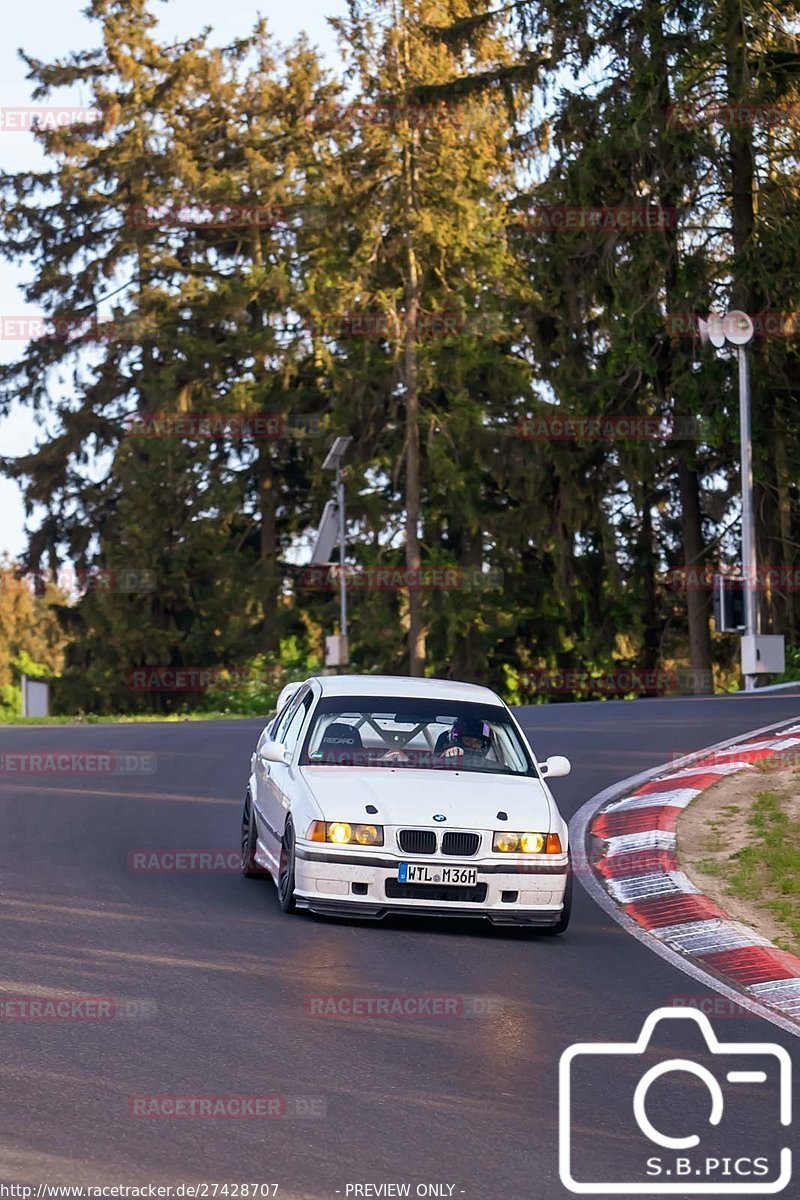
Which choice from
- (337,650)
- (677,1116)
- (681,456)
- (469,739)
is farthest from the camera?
(681,456)

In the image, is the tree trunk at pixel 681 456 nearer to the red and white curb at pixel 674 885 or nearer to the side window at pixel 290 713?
the red and white curb at pixel 674 885

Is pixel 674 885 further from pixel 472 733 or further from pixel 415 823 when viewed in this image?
pixel 415 823

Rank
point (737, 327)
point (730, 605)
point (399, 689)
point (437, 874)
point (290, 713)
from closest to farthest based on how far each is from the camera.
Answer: point (437, 874) < point (399, 689) < point (290, 713) < point (730, 605) < point (737, 327)

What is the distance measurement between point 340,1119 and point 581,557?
45.7 meters

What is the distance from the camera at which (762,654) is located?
32156 mm

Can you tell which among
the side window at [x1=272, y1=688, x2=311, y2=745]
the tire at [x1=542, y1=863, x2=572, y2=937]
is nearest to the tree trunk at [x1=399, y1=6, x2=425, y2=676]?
the side window at [x1=272, y1=688, x2=311, y2=745]

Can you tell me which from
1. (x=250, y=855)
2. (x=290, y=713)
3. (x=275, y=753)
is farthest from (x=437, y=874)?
(x=290, y=713)

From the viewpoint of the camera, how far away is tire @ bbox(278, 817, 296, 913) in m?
11.2

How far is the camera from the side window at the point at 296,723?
12.7 meters

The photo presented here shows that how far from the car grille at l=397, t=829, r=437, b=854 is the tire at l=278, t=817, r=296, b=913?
2.47 feet

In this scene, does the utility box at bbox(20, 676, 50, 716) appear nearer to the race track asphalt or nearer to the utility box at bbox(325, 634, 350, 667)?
the utility box at bbox(325, 634, 350, 667)

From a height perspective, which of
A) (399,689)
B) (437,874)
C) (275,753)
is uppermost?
(399,689)

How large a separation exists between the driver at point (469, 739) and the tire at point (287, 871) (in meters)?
1.38

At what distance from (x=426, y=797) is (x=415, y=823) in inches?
11.3
